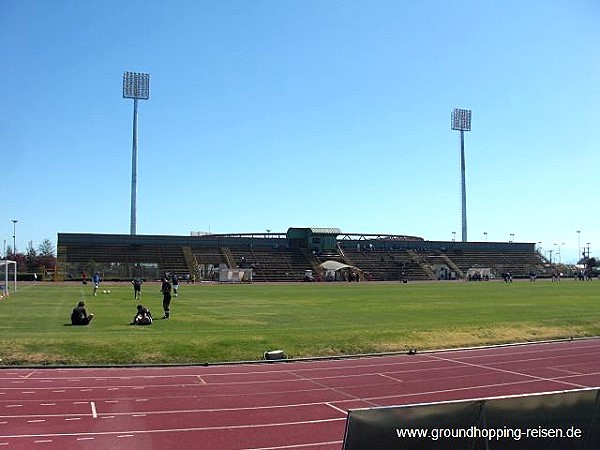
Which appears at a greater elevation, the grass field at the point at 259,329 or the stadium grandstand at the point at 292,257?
the stadium grandstand at the point at 292,257

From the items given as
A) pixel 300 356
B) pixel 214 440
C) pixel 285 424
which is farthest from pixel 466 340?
pixel 214 440

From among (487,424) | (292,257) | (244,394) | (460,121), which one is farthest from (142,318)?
(460,121)

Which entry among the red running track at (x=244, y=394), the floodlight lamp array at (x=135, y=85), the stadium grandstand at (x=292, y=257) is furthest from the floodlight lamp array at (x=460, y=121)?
the red running track at (x=244, y=394)

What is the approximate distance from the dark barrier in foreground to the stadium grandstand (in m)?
77.7

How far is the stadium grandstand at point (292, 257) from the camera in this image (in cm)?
9007

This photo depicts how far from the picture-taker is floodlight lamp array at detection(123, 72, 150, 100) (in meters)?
104

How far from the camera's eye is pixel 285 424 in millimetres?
12055

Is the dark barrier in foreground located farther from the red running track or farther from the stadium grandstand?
the stadium grandstand

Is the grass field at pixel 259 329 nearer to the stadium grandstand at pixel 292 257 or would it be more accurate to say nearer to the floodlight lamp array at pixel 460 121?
the stadium grandstand at pixel 292 257

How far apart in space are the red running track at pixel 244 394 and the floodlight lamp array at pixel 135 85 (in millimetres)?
91921

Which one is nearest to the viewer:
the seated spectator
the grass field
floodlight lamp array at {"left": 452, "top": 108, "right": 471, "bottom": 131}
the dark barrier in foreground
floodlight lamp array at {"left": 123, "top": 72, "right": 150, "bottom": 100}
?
the dark barrier in foreground

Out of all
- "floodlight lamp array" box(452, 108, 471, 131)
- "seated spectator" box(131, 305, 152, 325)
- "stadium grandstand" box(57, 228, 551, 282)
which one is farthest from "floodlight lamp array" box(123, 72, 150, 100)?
"seated spectator" box(131, 305, 152, 325)

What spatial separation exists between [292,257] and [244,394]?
90222 millimetres

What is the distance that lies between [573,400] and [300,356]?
13.8 metres
